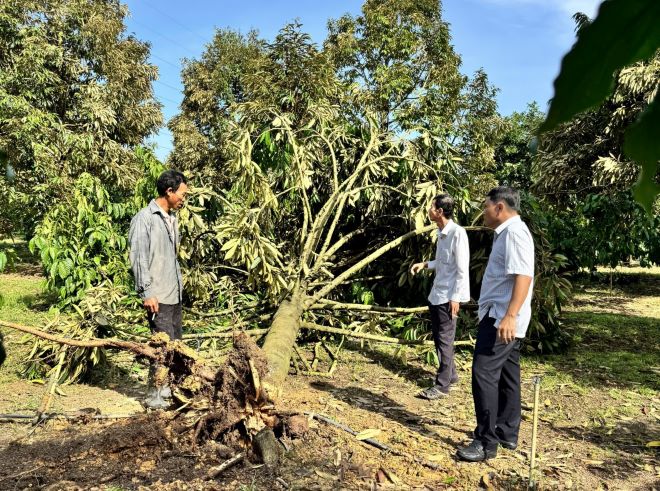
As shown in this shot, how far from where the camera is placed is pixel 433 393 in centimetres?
472

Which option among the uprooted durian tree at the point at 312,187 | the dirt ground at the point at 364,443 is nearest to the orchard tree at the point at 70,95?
the uprooted durian tree at the point at 312,187

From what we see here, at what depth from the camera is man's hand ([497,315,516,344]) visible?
3.36 meters

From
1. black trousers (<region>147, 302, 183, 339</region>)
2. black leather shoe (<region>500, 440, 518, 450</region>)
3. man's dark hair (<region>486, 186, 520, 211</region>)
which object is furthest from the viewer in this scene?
black trousers (<region>147, 302, 183, 339</region>)

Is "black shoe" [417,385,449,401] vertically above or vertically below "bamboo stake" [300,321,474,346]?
below

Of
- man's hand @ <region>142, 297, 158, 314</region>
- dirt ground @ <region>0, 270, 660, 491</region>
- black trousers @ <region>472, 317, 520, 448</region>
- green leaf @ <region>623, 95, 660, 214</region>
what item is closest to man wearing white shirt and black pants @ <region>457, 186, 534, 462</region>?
black trousers @ <region>472, 317, 520, 448</region>

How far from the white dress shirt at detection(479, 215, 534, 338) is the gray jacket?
259 cm

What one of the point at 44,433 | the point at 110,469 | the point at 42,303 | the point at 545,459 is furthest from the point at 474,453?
the point at 42,303

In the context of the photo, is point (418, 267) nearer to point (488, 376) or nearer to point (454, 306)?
point (454, 306)

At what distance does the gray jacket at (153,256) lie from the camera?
4.18 m

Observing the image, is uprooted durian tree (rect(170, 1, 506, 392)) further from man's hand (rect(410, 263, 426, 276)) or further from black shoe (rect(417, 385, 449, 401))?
black shoe (rect(417, 385, 449, 401))

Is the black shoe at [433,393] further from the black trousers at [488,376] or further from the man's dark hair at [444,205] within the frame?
the man's dark hair at [444,205]

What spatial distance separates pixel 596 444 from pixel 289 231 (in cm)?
487

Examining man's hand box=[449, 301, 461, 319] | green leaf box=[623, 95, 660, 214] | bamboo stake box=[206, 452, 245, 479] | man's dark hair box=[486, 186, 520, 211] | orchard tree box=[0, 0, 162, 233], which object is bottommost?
bamboo stake box=[206, 452, 245, 479]

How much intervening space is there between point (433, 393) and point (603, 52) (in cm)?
459
